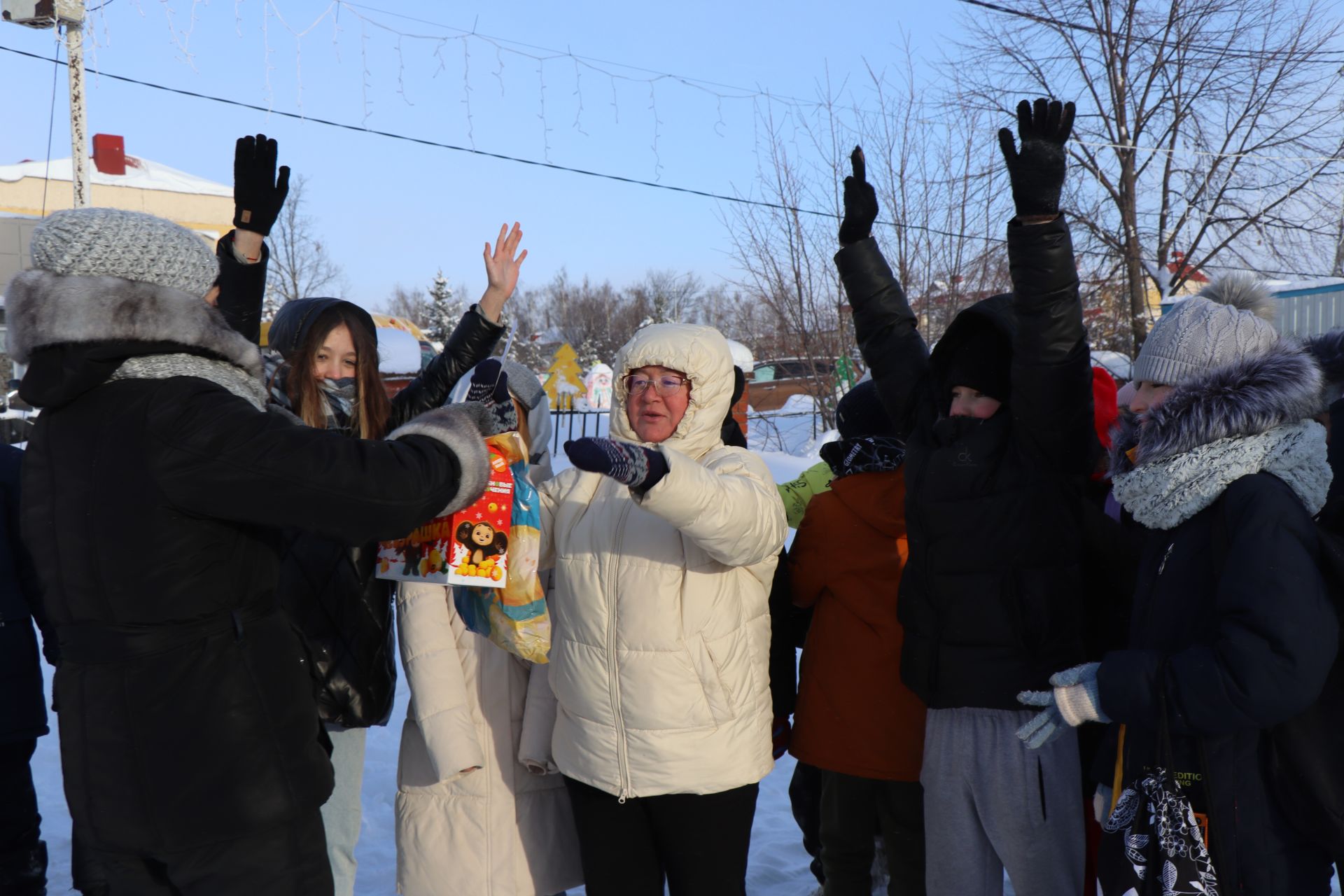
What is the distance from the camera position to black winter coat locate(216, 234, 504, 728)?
2463mm

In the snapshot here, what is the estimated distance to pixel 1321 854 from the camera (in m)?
1.82

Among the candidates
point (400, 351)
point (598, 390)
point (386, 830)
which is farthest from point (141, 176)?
point (386, 830)

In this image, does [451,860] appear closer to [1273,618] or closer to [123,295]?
[123,295]

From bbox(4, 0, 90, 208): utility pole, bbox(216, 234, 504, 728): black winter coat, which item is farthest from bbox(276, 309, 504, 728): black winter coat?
bbox(4, 0, 90, 208): utility pole

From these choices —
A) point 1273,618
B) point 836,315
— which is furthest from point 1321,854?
point 836,315

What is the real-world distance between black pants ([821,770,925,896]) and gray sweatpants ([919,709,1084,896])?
0.25 meters

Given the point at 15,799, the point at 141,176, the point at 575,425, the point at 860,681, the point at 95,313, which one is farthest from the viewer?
the point at 141,176

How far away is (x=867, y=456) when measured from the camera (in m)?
2.79

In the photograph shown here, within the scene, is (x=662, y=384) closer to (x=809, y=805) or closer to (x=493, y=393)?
(x=493, y=393)

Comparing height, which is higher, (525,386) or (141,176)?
(141,176)

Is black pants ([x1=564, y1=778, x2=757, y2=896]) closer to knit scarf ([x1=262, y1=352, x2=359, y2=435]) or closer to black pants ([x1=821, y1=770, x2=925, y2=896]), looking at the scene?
black pants ([x1=821, y1=770, x2=925, y2=896])

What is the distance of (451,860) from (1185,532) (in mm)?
1967

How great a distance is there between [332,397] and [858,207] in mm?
1622

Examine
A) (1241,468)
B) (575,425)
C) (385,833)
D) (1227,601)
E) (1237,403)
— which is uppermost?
(575,425)
